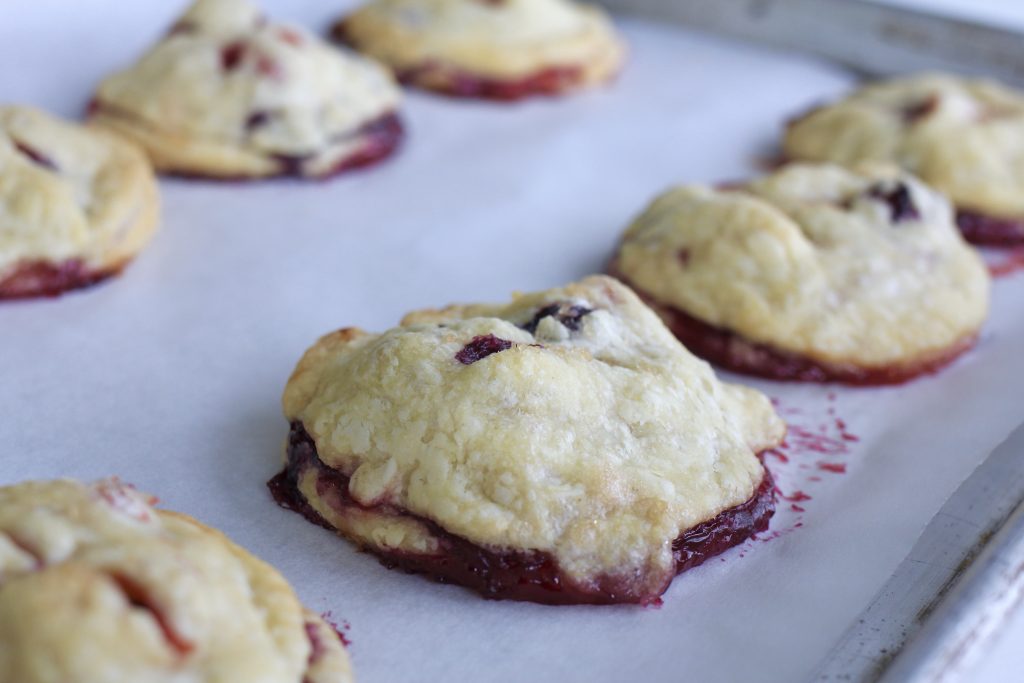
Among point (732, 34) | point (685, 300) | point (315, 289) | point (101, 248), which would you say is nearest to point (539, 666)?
point (685, 300)

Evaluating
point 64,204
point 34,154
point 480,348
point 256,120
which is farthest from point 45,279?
point 480,348

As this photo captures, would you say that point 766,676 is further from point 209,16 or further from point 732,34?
point 732,34

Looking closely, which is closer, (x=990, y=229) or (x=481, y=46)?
(x=990, y=229)

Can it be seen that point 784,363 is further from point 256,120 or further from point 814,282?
point 256,120

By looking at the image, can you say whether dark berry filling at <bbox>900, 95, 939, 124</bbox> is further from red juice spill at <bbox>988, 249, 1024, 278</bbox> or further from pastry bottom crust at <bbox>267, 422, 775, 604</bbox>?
pastry bottom crust at <bbox>267, 422, 775, 604</bbox>

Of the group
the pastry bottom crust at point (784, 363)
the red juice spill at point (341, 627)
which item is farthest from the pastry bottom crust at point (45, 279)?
the pastry bottom crust at point (784, 363)

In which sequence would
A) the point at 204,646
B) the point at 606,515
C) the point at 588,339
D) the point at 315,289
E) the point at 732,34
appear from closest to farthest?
the point at 204,646 → the point at 606,515 → the point at 588,339 → the point at 315,289 → the point at 732,34
